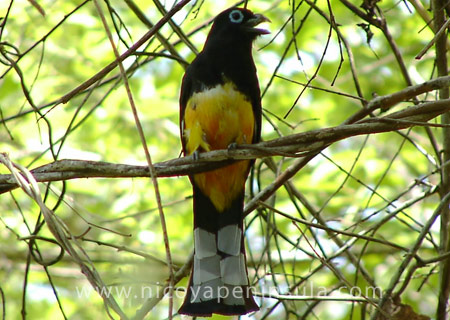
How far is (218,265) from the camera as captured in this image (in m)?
3.45

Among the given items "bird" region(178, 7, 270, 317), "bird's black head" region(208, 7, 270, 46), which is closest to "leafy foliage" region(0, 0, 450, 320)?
"bird's black head" region(208, 7, 270, 46)

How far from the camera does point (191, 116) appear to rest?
11.8 feet

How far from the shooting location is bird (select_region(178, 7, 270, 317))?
3264mm

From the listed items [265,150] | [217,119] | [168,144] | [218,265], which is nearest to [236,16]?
[217,119]

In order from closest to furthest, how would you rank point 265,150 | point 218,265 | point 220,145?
point 265,150, point 218,265, point 220,145

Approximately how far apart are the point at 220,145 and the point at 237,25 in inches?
36.4

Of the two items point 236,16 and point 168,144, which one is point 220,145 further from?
point 168,144

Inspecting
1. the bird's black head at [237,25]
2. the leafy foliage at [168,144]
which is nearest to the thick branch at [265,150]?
the bird's black head at [237,25]

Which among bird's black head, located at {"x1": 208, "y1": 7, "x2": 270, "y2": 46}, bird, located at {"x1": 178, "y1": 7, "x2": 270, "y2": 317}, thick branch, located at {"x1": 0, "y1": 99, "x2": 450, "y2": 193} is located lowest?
thick branch, located at {"x1": 0, "y1": 99, "x2": 450, "y2": 193}

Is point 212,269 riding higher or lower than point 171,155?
lower

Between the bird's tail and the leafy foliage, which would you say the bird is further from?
the leafy foliage

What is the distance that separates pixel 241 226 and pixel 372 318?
3.35 ft

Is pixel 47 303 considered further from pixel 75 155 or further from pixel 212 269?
pixel 212 269

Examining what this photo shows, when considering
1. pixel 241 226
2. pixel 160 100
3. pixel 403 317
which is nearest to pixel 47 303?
pixel 160 100
